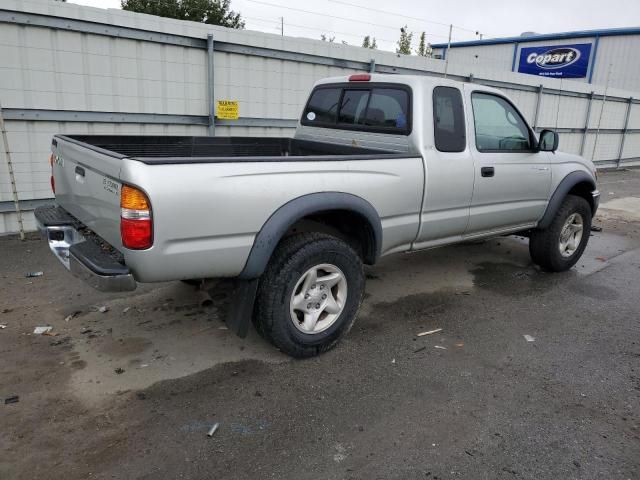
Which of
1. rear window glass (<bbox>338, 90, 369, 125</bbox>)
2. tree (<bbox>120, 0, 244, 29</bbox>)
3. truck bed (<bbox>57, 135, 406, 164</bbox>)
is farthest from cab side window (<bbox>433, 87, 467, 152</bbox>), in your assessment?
tree (<bbox>120, 0, 244, 29</bbox>)

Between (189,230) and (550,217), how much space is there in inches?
159

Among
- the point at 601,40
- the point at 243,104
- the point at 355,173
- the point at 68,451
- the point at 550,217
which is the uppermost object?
the point at 601,40

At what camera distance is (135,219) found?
2.68 meters

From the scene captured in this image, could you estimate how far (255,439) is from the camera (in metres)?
2.73

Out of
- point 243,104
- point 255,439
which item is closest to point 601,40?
point 243,104

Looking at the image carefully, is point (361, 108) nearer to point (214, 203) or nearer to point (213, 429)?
point (214, 203)

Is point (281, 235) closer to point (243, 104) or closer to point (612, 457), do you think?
point (612, 457)

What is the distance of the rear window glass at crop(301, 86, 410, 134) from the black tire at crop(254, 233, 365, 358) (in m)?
1.26

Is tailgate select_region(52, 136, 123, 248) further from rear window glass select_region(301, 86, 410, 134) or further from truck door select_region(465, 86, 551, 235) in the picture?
truck door select_region(465, 86, 551, 235)

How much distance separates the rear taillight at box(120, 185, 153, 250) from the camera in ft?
8.72

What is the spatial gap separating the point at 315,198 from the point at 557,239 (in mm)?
3421

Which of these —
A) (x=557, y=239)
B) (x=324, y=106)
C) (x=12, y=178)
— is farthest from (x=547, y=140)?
(x=12, y=178)

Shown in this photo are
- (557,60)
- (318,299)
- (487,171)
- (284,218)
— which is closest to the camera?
(284,218)

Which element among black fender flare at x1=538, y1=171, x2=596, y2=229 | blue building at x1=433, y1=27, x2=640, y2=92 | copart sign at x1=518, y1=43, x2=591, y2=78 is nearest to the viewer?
black fender flare at x1=538, y1=171, x2=596, y2=229
